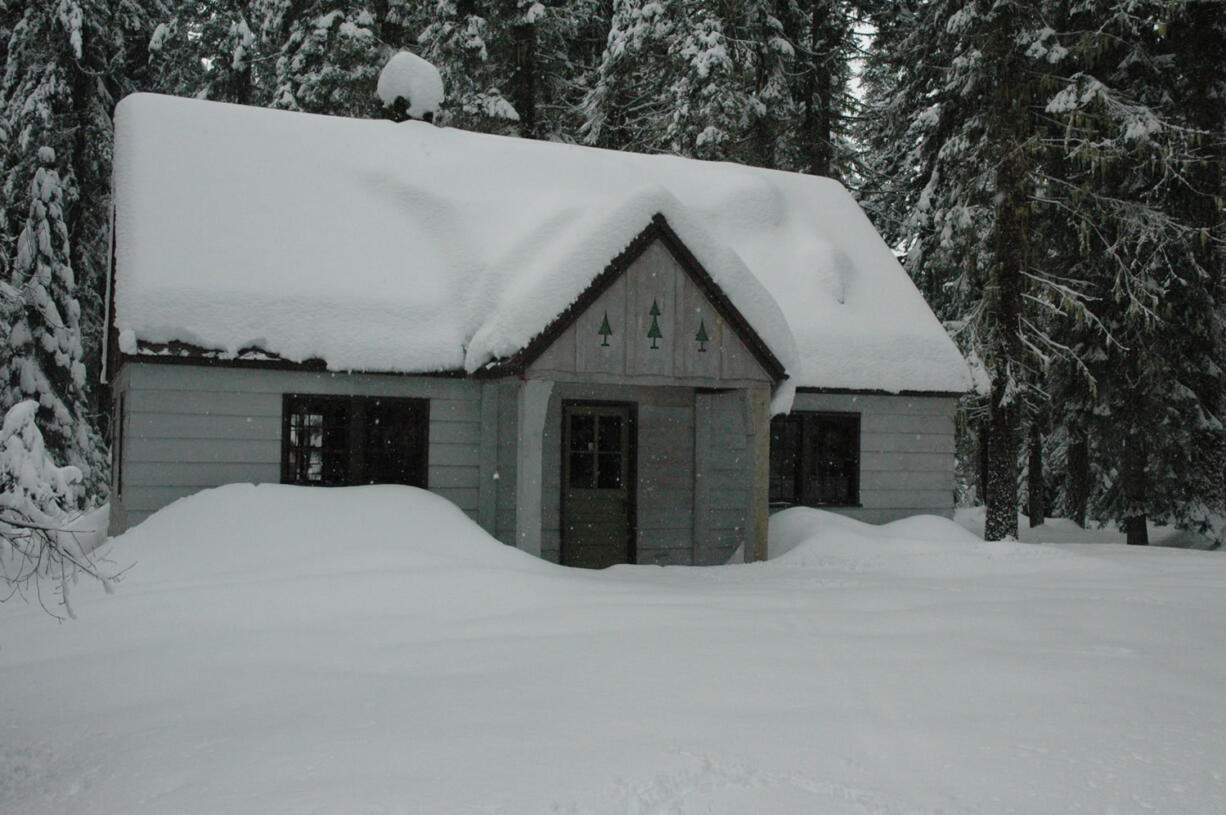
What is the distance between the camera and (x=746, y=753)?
4969 mm

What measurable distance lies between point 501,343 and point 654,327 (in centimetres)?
182

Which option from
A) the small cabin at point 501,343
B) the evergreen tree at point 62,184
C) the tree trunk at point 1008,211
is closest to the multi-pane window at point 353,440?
the small cabin at point 501,343

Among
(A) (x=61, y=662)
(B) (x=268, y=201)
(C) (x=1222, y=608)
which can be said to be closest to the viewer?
(A) (x=61, y=662)

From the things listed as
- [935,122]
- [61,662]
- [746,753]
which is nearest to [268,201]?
[61,662]

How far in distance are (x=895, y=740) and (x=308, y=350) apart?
8.41 meters

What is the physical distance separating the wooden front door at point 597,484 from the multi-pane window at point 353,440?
2.05 metres

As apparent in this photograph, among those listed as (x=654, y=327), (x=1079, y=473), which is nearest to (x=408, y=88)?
(x=654, y=327)

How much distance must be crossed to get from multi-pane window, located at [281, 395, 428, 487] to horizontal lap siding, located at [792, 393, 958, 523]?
18.1 ft

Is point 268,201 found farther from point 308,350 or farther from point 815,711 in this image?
point 815,711

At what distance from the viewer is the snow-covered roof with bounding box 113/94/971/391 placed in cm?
1150

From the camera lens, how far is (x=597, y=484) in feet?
44.8

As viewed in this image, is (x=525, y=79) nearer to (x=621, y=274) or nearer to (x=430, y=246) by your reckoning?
(x=430, y=246)

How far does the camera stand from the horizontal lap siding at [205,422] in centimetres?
1116

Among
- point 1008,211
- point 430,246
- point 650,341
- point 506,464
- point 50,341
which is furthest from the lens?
Answer: point 50,341
